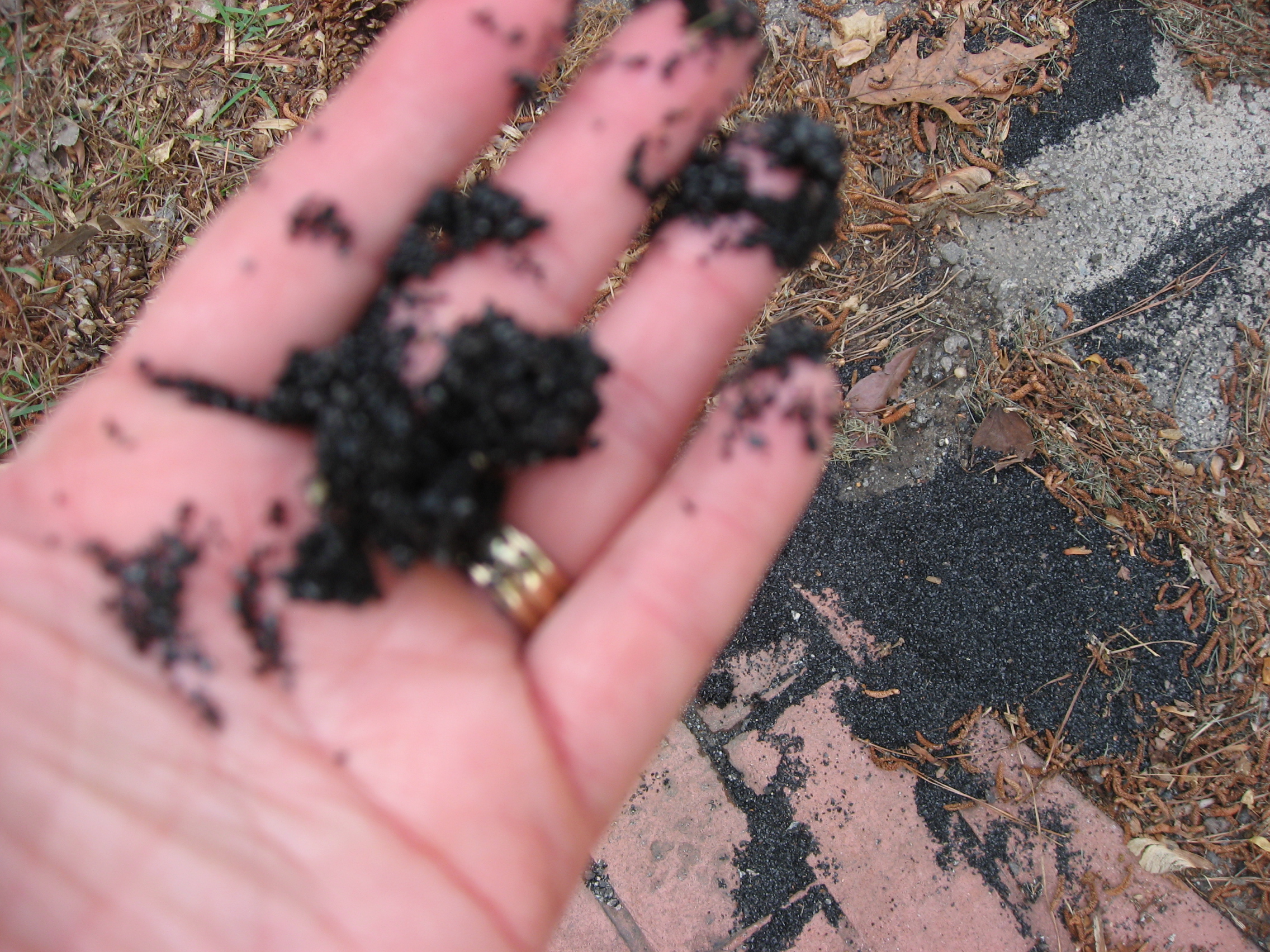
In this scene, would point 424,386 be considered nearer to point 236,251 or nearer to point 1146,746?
point 236,251

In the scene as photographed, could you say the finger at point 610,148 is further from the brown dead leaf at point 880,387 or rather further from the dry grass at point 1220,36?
the dry grass at point 1220,36

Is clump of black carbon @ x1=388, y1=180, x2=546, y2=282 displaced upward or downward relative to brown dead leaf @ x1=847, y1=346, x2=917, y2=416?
upward

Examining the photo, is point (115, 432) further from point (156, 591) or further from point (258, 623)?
point (258, 623)

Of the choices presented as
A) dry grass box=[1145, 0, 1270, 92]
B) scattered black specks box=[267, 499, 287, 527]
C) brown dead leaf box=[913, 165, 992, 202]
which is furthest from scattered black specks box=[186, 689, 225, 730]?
dry grass box=[1145, 0, 1270, 92]

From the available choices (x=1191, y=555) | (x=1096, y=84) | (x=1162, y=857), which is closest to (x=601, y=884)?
(x=1162, y=857)

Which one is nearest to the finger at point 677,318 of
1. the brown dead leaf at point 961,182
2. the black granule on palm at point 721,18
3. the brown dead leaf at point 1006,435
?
the black granule on palm at point 721,18

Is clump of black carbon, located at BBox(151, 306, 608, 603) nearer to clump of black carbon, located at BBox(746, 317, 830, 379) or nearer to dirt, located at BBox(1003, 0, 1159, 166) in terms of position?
clump of black carbon, located at BBox(746, 317, 830, 379)

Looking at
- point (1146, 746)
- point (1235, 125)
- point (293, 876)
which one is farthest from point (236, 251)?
point (1235, 125)
